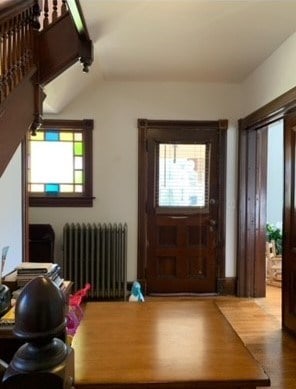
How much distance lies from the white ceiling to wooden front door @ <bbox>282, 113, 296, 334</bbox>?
2.63 ft

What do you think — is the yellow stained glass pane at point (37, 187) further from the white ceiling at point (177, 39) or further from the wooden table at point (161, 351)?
the wooden table at point (161, 351)

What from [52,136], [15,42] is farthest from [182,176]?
[15,42]

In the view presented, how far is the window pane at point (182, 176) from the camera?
4891 millimetres

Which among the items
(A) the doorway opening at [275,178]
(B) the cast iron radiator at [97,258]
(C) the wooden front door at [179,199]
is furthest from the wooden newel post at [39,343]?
(A) the doorway opening at [275,178]

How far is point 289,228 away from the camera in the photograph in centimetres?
364

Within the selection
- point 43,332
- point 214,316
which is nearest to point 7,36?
point 214,316

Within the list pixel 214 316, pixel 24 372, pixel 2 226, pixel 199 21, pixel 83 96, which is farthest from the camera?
pixel 83 96

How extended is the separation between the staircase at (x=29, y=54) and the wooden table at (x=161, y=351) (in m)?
1.07

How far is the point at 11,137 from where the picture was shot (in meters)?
2.12

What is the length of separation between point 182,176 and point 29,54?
275 cm

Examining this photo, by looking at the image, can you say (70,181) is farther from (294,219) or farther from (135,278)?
(294,219)

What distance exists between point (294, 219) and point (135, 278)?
216 centimetres

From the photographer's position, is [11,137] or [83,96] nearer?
[11,137]

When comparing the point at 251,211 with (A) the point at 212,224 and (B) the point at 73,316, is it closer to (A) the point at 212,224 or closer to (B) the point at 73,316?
(A) the point at 212,224
